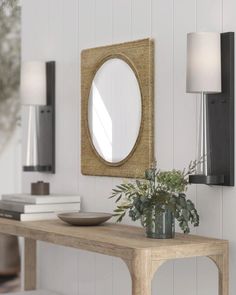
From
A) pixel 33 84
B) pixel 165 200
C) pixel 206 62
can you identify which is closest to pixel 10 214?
pixel 33 84

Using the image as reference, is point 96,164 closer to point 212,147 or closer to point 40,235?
point 40,235

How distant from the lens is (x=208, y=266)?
121 inches

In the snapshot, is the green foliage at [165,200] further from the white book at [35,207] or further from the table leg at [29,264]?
the table leg at [29,264]

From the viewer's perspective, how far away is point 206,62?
9.49ft

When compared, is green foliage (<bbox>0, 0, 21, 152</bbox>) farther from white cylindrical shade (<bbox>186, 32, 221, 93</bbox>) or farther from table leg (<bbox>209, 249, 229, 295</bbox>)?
table leg (<bbox>209, 249, 229, 295</bbox>)

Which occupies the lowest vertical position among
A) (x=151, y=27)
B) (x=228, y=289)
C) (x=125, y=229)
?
(x=228, y=289)

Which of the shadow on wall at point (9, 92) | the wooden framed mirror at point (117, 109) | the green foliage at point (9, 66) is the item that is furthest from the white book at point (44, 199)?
the green foliage at point (9, 66)

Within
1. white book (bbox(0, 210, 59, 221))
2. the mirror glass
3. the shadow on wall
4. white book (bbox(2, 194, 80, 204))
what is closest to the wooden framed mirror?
the mirror glass

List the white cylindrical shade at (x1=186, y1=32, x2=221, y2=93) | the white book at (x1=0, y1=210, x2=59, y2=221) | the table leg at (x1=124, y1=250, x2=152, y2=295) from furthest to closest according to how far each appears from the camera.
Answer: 1. the white book at (x1=0, y1=210, x2=59, y2=221)
2. the white cylindrical shade at (x1=186, y1=32, x2=221, y2=93)
3. the table leg at (x1=124, y1=250, x2=152, y2=295)

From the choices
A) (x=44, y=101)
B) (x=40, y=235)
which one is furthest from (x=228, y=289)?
(x=44, y=101)

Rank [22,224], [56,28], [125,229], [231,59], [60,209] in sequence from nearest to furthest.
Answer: [231,59] < [125,229] < [22,224] < [60,209] < [56,28]

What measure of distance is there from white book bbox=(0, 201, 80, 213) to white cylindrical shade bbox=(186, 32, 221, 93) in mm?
1144

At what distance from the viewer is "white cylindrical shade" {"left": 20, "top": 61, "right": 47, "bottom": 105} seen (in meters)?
3.91

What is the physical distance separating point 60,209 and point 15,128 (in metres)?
2.80
